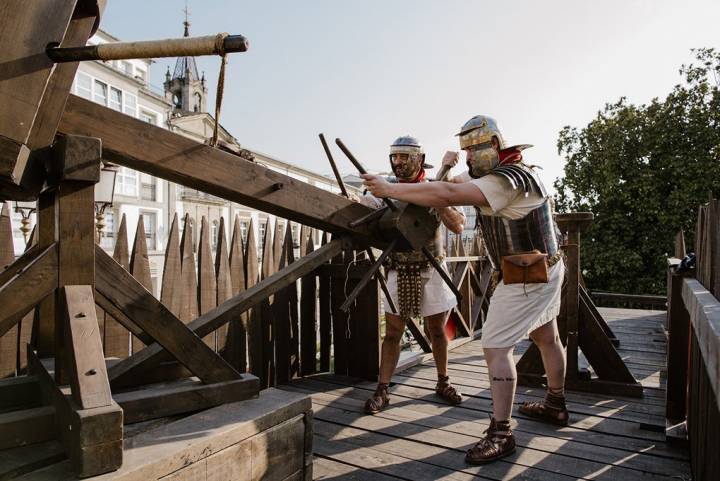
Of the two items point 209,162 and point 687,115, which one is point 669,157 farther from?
point 209,162

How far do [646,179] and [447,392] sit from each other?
1300cm

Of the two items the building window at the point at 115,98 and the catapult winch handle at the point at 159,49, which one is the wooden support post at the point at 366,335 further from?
the building window at the point at 115,98

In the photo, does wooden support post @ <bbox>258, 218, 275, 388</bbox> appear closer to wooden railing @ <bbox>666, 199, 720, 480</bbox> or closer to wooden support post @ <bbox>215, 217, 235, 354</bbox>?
wooden support post @ <bbox>215, 217, 235, 354</bbox>

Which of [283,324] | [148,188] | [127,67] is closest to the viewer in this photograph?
[283,324]

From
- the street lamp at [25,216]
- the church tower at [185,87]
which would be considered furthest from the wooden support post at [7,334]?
the church tower at [185,87]

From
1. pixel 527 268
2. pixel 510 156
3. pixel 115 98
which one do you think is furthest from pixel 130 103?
pixel 527 268

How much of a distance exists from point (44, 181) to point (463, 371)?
390cm

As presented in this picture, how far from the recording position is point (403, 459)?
2.74m

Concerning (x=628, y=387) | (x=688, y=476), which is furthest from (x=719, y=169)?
(x=688, y=476)

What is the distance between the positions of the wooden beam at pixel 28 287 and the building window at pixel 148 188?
29211mm

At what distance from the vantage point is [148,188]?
94.7 ft

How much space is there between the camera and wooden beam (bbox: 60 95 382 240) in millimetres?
1778

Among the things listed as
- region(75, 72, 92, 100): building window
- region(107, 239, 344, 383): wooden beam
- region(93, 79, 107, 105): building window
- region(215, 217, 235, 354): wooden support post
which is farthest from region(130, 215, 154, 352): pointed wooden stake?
region(93, 79, 107, 105): building window

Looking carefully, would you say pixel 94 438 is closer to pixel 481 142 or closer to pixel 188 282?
pixel 188 282
